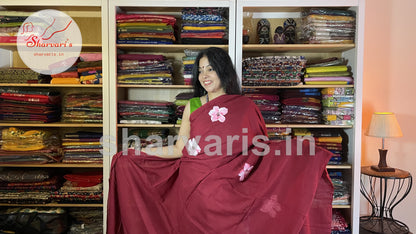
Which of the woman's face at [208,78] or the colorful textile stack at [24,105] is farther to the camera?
the colorful textile stack at [24,105]

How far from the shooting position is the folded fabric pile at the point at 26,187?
2799 mm

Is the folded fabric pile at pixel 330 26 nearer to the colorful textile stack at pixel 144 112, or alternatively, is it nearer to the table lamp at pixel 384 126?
the table lamp at pixel 384 126

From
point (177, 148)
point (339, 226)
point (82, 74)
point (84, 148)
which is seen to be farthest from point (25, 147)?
point (339, 226)

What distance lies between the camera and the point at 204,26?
2688mm

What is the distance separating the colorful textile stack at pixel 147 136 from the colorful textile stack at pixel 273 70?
83cm

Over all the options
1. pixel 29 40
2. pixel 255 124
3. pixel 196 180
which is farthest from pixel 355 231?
pixel 29 40

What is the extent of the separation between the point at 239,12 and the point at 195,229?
1617 mm

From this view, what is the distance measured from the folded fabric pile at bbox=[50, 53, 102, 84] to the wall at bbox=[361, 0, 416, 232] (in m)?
2.35

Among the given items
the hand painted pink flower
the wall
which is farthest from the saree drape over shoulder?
the wall

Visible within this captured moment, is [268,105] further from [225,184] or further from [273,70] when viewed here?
[225,184]

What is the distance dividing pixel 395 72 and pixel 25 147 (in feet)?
10.7

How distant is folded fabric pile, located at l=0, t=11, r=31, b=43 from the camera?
2742 mm

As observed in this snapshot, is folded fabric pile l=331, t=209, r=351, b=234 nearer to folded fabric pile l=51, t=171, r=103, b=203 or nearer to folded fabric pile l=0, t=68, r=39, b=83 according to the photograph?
folded fabric pile l=51, t=171, r=103, b=203

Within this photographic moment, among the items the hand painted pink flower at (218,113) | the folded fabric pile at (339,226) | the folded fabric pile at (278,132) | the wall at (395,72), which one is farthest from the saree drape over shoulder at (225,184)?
the wall at (395,72)
